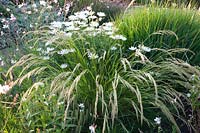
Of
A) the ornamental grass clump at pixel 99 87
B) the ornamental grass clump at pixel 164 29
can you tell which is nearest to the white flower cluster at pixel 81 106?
the ornamental grass clump at pixel 99 87

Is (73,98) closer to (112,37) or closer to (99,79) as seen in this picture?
(99,79)

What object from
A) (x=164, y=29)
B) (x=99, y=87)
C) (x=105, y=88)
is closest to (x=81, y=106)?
(x=99, y=87)

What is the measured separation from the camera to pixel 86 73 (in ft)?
11.9

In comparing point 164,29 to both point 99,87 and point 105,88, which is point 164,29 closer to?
point 105,88

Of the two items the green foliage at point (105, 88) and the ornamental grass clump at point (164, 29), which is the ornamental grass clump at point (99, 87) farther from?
the ornamental grass clump at point (164, 29)

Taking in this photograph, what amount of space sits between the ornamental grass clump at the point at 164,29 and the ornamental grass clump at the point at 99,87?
0.69ft

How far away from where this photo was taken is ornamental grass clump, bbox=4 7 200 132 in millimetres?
3227

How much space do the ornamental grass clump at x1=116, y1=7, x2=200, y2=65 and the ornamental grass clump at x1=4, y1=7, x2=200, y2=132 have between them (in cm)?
21

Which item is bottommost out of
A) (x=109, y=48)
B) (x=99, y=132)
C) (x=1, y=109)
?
(x=99, y=132)

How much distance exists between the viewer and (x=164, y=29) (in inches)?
170

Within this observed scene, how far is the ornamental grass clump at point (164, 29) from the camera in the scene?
424 centimetres

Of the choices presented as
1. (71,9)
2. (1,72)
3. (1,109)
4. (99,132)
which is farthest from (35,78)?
(71,9)

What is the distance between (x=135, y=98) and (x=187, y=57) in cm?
92

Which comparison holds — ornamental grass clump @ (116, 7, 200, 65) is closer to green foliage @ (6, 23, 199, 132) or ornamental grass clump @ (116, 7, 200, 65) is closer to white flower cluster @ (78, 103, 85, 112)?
green foliage @ (6, 23, 199, 132)
